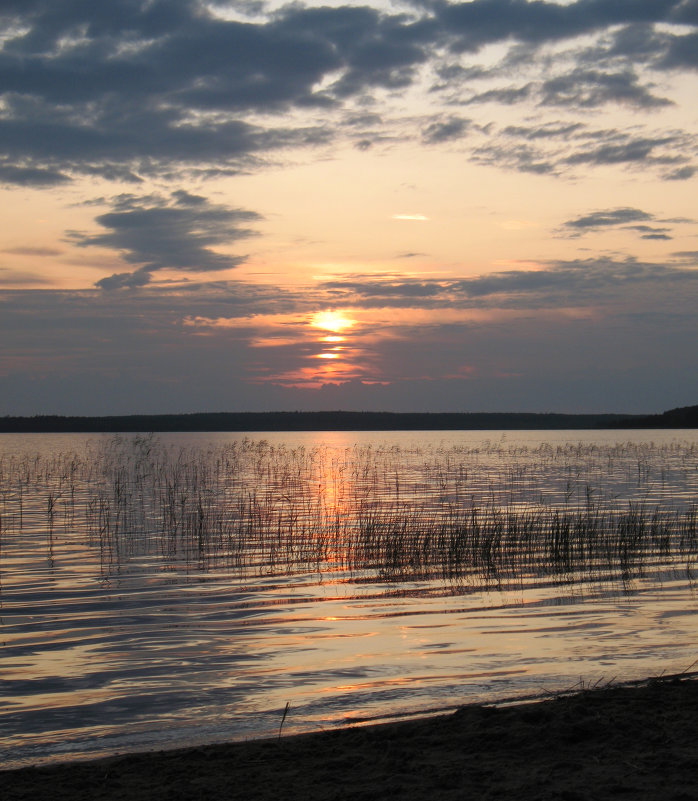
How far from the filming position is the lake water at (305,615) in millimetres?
8625

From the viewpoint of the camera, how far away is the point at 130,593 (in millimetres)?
15039

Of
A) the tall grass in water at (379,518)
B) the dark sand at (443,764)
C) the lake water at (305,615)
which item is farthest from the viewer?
the tall grass in water at (379,518)

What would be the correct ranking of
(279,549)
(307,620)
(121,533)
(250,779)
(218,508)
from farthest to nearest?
(218,508) → (121,533) → (279,549) → (307,620) → (250,779)

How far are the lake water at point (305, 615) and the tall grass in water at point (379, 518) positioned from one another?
13 cm

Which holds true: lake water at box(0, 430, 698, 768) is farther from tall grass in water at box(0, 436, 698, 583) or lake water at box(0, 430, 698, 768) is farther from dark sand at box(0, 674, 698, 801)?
dark sand at box(0, 674, 698, 801)

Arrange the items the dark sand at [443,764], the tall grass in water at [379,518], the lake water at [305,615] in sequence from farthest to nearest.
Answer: the tall grass in water at [379,518]
the lake water at [305,615]
the dark sand at [443,764]

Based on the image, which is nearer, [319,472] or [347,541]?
[347,541]

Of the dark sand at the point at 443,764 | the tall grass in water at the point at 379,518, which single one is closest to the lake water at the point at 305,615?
the tall grass in water at the point at 379,518

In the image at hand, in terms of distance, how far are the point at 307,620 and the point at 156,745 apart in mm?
5343

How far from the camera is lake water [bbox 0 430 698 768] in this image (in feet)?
28.3

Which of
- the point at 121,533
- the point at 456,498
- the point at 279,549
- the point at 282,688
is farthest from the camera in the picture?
the point at 456,498

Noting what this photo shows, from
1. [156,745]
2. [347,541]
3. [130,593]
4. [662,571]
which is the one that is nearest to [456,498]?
[347,541]

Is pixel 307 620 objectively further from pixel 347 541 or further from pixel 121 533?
pixel 121 533

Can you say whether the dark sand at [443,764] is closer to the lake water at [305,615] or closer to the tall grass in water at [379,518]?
the lake water at [305,615]
